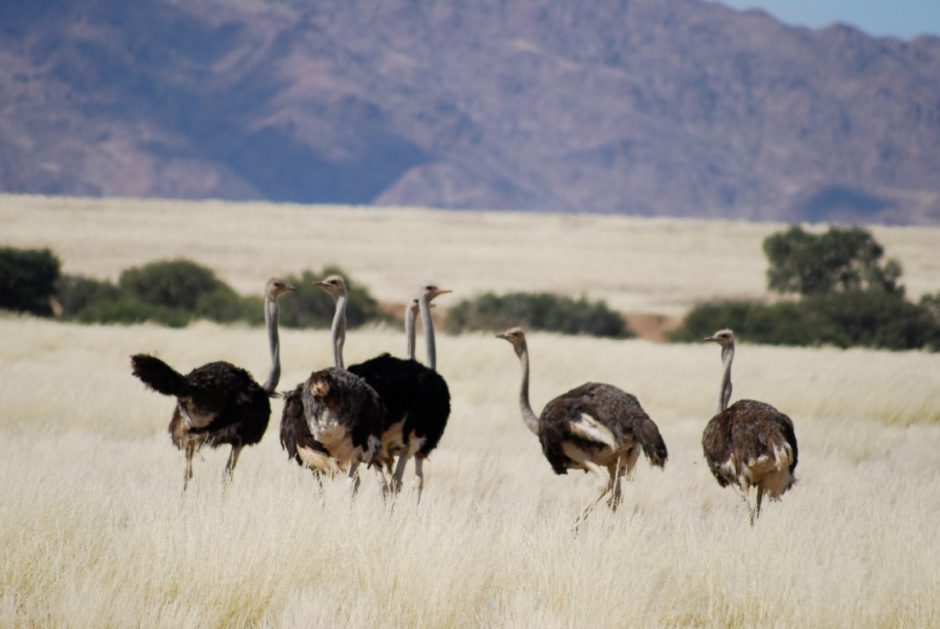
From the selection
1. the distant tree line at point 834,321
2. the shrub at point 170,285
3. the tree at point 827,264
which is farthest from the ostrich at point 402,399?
the tree at point 827,264

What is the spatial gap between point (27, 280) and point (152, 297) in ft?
11.3

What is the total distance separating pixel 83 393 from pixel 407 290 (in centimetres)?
3128

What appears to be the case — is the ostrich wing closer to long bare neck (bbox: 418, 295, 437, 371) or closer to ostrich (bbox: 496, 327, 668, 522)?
ostrich (bbox: 496, 327, 668, 522)

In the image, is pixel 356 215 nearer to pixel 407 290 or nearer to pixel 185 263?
pixel 407 290

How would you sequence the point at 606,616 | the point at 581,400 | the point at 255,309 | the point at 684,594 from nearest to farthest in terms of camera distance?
1. the point at 606,616
2. the point at 684,594
3. the point at 581,400
4. the point at 255,309

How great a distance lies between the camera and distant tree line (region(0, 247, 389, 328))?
2594 cm

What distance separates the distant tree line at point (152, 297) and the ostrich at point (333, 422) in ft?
55.6

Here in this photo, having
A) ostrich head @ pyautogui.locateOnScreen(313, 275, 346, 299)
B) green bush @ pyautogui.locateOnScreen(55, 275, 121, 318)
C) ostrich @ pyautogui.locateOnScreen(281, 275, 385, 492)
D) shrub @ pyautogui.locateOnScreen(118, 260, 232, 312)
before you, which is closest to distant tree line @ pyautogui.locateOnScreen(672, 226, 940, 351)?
shrub @ pyautogui.locateOnScreen(118, 260, 232, 312)

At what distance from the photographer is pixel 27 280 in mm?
29141

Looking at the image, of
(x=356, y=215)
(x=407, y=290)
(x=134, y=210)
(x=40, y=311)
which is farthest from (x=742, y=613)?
(x=356, y=215)

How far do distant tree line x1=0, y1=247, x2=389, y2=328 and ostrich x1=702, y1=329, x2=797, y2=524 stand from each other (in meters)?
17.2

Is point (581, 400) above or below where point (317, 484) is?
above

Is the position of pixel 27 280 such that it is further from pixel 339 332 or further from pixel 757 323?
pixel 339 332

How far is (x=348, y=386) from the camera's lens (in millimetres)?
7113
